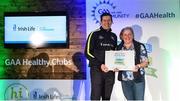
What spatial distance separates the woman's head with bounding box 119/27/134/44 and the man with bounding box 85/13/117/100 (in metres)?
0.10

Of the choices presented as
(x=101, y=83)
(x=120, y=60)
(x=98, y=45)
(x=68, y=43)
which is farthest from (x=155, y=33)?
(x=68, y=43)

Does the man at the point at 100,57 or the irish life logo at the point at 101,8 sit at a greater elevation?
the irish life logo at the point at 101,8

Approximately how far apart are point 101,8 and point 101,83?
976mm

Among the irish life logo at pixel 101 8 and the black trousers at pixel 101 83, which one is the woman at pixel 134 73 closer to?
the black trousers at pixel 101 83

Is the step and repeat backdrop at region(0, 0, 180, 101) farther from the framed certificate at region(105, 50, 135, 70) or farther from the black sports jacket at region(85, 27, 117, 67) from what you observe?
the framed certificate at region(105, 50, 135, 70)

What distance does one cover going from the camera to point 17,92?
188 inches

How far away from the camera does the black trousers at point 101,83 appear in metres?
4.63

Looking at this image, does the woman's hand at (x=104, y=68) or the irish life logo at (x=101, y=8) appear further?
the irish life logo at (x=101, y=8)

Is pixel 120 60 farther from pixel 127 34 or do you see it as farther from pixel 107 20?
pixel 107 20

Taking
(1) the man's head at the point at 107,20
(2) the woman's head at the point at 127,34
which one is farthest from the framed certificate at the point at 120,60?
(1) the man's head at the point at 107,20

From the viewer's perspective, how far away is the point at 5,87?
4789mm

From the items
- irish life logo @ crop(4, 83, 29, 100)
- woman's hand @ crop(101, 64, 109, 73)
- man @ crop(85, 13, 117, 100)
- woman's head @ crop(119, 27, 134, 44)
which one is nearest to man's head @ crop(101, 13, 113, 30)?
man @ crop(85, 13, 117, 100)

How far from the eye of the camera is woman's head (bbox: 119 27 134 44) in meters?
4.65

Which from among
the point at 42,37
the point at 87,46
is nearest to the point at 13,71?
the point at 42,37
